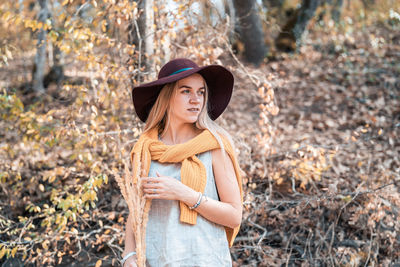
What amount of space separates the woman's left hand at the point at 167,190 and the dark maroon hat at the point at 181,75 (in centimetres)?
55

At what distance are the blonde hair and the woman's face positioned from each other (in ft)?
0.15

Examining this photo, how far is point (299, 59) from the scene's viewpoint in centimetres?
812

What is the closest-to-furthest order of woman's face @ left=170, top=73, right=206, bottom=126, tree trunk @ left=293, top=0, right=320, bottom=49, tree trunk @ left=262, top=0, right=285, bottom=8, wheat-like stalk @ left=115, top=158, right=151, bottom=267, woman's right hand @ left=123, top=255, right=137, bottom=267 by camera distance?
wheat-like stalk @ left=115, top=158, right=151, bottom=267, woman's right hand @ left=123, top=255, right=137, bottom=267, woman's face @ left=170, top=73, right=206, bottom=126, tree trunk @ left=293, top=0, right=320, bottom=49, tree trunk @ left=262, top=0, right=285, bottom=8

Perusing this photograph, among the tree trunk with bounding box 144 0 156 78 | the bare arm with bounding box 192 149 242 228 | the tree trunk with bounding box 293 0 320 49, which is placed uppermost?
the tree trunk with bounding box 293 0 320 49

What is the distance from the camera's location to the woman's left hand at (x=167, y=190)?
2055mm

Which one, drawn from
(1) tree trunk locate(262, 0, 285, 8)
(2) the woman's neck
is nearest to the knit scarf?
(2) the woman's neck

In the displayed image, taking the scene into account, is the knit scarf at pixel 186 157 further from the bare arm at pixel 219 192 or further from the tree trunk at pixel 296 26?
the tree trunk at pixel 296 26

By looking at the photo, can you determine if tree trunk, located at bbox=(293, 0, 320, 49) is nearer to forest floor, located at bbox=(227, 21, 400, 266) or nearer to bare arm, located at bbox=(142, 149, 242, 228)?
forest floor, located at bbox=(227, 21, 400, 266)

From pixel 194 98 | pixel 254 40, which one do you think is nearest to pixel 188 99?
pixel 194 98

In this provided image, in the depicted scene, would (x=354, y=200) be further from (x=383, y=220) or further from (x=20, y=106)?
(x=20, y=106)

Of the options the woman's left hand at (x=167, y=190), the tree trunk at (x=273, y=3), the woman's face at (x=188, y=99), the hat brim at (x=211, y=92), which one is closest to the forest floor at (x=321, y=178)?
the hat brim at (x=211, y=92)

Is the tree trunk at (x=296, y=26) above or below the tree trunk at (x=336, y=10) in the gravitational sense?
below

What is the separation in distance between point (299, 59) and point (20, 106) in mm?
5810

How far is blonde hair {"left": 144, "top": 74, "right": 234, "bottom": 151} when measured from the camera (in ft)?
7.66
